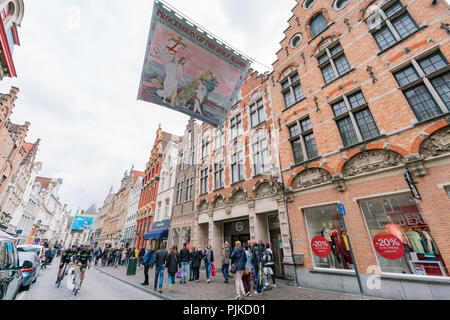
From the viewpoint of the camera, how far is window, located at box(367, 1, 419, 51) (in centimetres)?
839

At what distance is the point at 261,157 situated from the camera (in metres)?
12.8

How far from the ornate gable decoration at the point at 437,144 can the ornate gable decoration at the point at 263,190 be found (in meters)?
6.62

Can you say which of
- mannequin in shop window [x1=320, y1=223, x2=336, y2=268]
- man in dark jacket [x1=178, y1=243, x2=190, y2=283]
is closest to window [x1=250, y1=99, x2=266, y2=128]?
mannequin in shop window [x1=320, y1=223, x2=336, y2=268]

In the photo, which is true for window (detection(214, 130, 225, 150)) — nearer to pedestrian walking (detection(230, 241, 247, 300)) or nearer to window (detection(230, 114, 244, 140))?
window (detection(230, 114, 244, 140))

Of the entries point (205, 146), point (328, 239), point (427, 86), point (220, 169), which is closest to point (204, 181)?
point (220, 169)

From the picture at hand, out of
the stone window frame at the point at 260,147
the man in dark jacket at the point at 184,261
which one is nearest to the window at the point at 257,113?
the stone window frame at the point at 260,147

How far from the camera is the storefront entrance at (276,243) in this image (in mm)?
10750

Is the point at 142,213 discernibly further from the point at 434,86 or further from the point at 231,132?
the point at 434,86

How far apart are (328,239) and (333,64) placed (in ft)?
29.4

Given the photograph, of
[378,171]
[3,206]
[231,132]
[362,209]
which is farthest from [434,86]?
[3,206]

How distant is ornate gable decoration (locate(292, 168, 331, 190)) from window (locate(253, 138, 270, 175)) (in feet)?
7.35

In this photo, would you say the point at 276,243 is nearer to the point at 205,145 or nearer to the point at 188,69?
the point at 188,69

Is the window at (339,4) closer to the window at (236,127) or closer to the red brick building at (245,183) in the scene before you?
the red brick building at (245,183)
